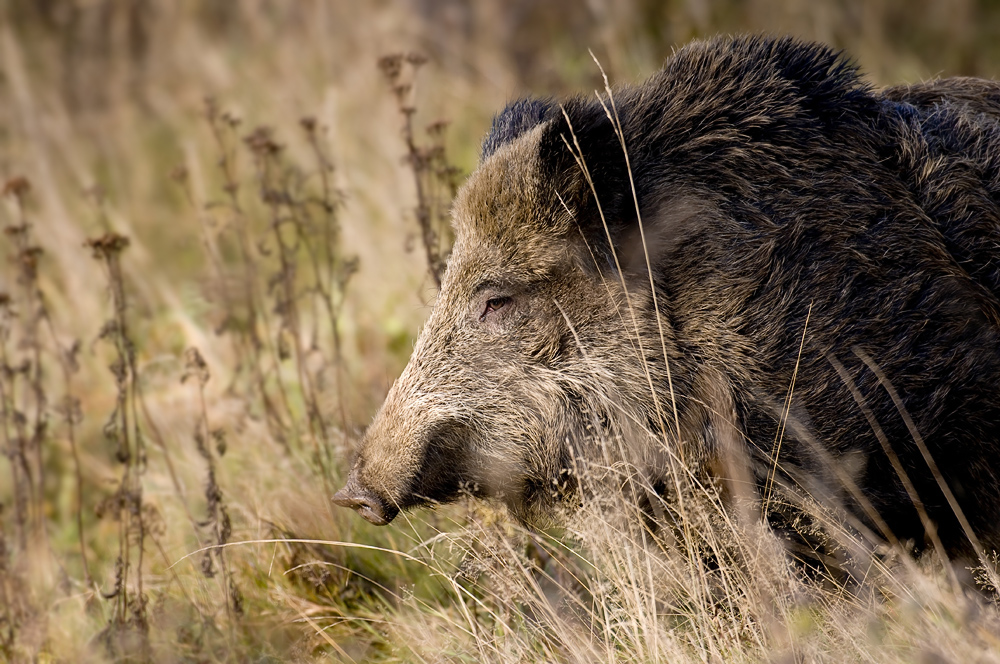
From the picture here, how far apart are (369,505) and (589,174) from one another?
50.9 inches

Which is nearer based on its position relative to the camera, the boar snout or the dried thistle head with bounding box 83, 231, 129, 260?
the boar snout

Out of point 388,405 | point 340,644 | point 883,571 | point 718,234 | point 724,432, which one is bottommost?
point 340,644

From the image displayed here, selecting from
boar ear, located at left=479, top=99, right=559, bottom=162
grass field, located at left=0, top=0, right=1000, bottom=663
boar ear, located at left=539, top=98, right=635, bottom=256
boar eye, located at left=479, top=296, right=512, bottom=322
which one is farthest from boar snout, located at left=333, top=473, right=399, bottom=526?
boar ear, located at left=479, top=99, right=559, bottom=162

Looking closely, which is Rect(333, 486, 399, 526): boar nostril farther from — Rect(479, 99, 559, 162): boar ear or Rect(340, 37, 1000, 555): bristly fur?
Rect(479, 99, 559, 162): boar ear

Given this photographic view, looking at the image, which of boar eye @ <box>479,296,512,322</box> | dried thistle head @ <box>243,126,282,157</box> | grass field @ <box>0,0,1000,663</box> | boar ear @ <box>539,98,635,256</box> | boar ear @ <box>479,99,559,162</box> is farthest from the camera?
dried thistle head @ <box>243,126,282,157</box>

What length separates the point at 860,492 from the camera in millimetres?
3133

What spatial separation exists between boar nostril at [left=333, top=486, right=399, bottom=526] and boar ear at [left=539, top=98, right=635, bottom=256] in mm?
A: 1096

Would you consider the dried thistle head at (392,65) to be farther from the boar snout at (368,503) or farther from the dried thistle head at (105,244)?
the boar snout at (368,503)

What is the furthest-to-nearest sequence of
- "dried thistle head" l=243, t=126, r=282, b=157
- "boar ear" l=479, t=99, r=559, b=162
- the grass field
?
1. "dried thistle head" l=243, t=126, r=282, b=157
2. "boar ear" l=479, t=99, r=559, b=162
3. the grass field

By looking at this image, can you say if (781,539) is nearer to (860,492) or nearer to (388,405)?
(860,492)

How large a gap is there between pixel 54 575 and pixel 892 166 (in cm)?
408

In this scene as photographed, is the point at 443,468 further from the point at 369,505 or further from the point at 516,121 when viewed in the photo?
the point at 516,121

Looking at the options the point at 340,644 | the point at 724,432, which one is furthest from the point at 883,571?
the point at 340,644

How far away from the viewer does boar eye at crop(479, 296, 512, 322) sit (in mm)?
3559
